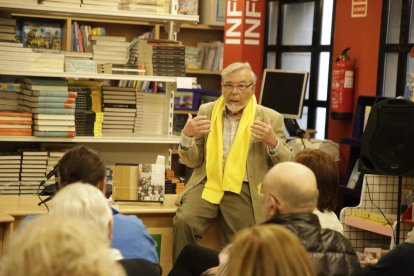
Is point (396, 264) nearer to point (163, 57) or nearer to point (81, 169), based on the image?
point (81, 169)

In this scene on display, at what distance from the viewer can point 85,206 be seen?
8.43 ft

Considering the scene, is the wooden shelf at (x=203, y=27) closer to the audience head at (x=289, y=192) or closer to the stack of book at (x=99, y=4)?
the stack of book at (x=99, y=4)

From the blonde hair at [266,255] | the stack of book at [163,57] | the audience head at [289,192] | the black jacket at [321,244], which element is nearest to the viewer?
the blonde hair at [266,255]

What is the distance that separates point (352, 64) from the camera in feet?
25.9

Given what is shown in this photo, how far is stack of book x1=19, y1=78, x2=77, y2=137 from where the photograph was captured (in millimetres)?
5684

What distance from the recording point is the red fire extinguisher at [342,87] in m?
7.85

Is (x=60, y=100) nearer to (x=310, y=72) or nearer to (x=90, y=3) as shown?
(x=90, y=3)

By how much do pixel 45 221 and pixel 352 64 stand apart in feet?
21.3

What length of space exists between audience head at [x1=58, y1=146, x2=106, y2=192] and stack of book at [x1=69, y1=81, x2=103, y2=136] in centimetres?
237

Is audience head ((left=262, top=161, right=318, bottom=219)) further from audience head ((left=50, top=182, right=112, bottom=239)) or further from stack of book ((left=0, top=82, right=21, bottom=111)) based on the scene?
stack of book ((left=0, top=82, right=21, bottom=111))

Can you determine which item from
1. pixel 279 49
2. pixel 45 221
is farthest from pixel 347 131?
pixel 45 221

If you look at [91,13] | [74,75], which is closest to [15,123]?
[74,75]

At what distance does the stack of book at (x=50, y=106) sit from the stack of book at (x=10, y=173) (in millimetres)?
253

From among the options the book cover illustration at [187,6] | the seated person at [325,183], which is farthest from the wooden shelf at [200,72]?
the seated person at [325,183]
